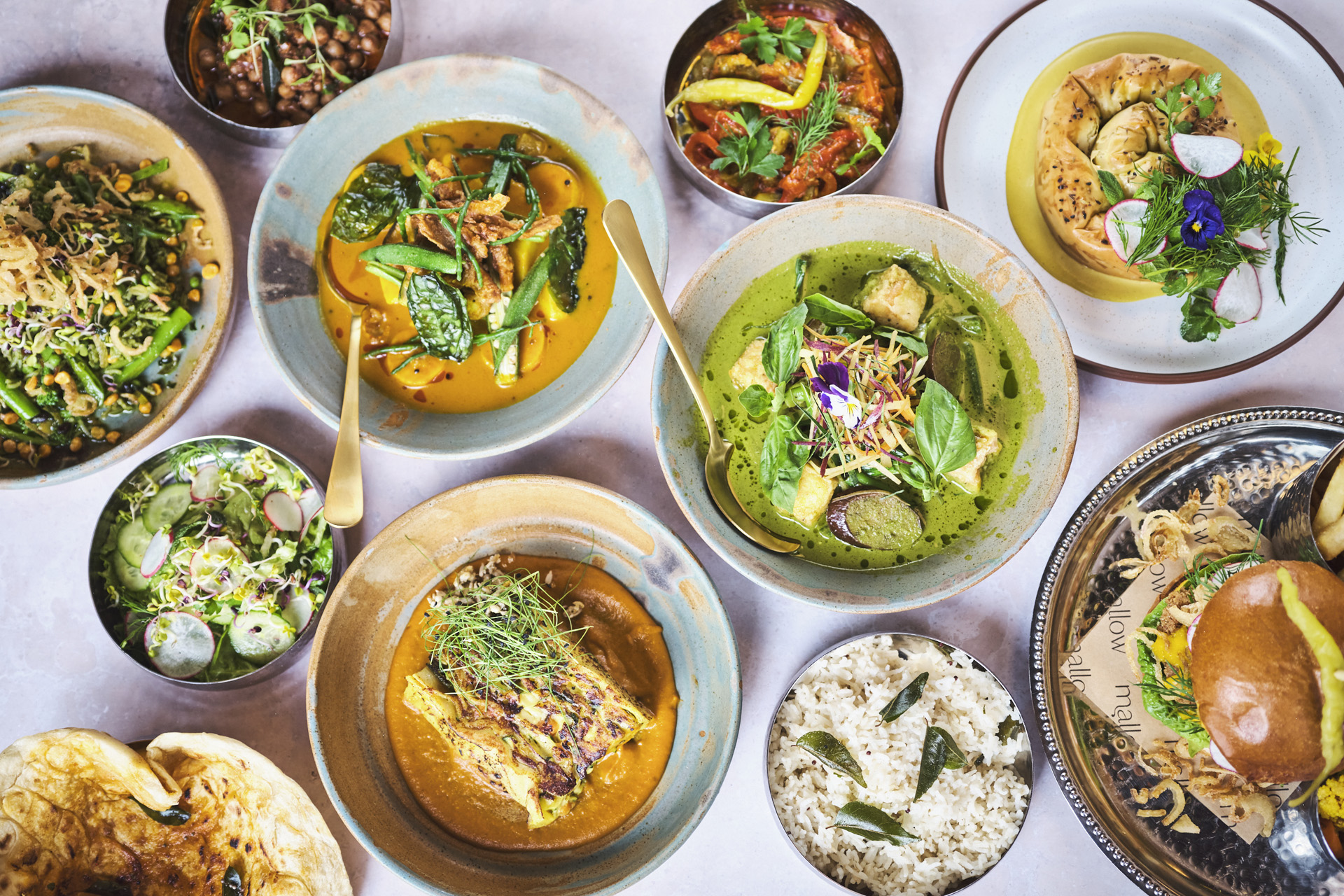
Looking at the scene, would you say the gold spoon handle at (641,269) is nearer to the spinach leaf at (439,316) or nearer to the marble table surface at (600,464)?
the marble table surface at (600,464)

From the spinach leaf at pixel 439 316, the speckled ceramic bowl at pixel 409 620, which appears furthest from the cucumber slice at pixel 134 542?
the spinach leaf at pixel 439 316

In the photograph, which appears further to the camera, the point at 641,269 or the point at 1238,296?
the point at 1238,296

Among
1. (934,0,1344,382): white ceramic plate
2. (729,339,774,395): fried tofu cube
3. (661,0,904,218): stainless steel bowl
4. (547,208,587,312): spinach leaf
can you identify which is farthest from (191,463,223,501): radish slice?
(934,0,1344,382): white ceramic plate

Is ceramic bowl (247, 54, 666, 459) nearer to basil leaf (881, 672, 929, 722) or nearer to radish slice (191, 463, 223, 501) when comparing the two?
radish slice (191, 463, 223, 501)

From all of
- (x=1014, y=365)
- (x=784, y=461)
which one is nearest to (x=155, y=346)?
(x=784, y=461)

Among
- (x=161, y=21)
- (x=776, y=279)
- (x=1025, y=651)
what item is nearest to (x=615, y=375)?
(x=776, y=279)

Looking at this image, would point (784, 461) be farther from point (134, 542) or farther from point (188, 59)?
point (188, 59)
